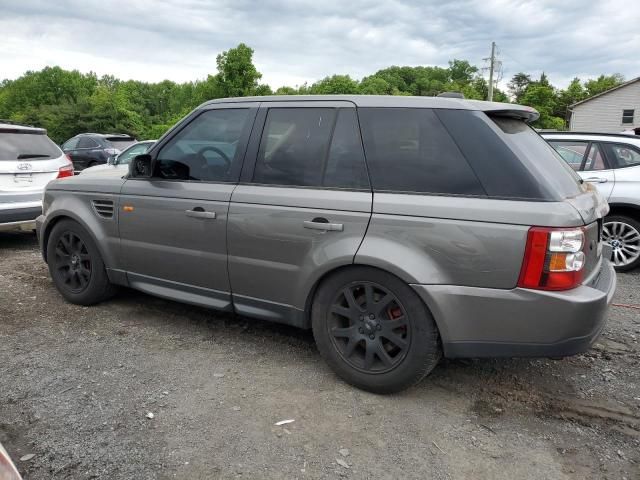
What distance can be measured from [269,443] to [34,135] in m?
6.25

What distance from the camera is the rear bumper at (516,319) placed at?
2.61 meters

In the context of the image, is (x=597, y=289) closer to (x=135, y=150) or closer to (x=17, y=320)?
(x=17, y=320)

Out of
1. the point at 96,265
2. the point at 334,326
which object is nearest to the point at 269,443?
the point at 334,326

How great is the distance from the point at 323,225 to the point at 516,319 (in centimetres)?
121

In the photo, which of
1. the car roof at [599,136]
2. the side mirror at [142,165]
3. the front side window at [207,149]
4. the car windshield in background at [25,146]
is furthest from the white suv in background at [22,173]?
the car roof at [599,136]

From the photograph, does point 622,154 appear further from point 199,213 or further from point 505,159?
point 199,213

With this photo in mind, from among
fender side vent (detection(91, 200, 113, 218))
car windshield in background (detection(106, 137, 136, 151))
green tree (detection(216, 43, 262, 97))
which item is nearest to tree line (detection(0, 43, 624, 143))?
green tree (detection(216, 43, 262, 97))

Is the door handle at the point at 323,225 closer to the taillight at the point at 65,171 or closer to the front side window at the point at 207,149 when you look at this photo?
the front side window at the point at 207,149

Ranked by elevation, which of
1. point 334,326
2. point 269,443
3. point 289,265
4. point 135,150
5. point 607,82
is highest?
point 607,82

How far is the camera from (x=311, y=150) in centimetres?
336

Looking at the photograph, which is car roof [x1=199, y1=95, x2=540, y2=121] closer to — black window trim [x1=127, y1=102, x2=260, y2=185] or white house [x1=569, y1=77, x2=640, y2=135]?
black window trim [x1=127, y1=102, x2=260, y2=185]

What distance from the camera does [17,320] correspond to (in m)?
4.31

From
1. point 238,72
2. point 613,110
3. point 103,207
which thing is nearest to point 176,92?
point 238,72

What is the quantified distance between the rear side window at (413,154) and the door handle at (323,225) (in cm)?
32
